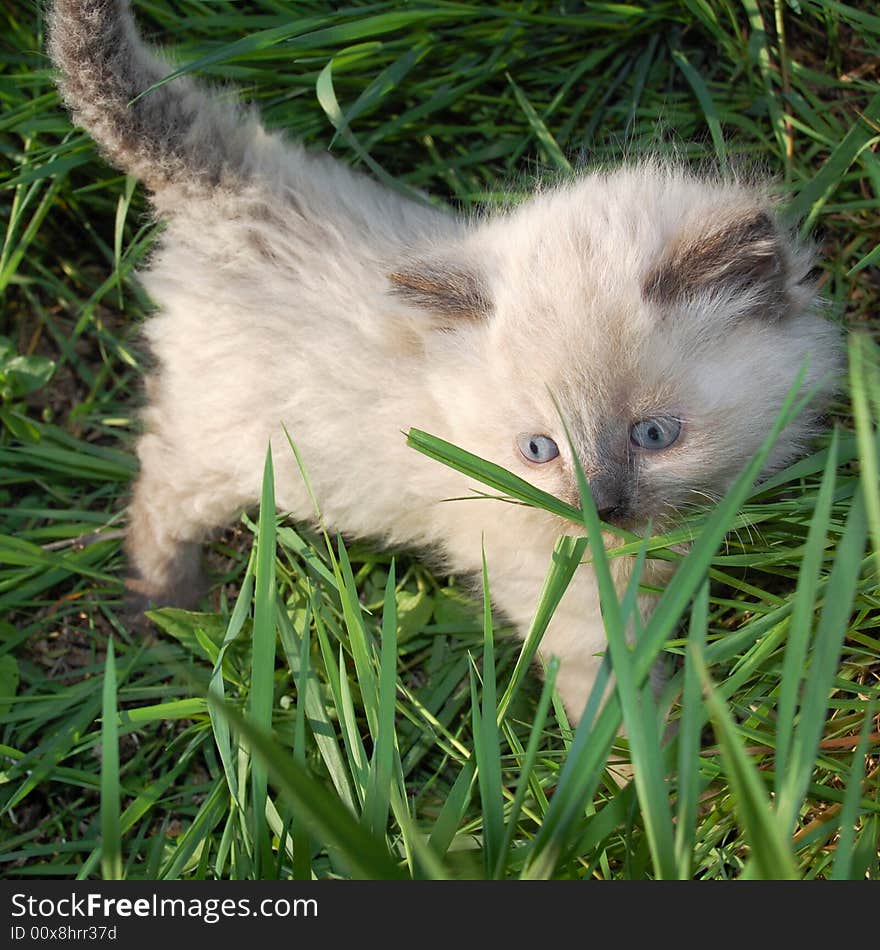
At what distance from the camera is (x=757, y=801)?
4.20 feet

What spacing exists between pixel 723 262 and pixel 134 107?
1385 mm

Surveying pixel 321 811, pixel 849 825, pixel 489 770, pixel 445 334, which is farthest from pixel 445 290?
pixel 849 825

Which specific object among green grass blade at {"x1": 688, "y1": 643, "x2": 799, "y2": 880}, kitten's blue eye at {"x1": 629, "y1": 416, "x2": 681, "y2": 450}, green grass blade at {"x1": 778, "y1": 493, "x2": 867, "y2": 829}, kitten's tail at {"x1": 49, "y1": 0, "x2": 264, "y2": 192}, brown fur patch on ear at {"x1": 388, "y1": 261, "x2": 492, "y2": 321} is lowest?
green grass blade at {"x1": 688, "y1": 643, "x2": 799, "y2": 880}

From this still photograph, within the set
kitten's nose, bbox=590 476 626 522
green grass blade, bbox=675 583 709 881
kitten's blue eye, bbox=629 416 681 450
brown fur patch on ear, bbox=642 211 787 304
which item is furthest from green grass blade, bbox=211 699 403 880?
brown fur patch on ear, bbox=642 211 787 304

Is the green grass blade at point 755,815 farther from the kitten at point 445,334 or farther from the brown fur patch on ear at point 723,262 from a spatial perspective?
the brown fur patch on ear at point 723,262

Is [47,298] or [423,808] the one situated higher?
[47,298]

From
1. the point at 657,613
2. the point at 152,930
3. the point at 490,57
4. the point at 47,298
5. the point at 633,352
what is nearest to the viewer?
the point at 657,613

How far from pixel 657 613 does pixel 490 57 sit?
6.85 ft

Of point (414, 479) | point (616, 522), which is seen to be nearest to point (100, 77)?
point (414, 479)

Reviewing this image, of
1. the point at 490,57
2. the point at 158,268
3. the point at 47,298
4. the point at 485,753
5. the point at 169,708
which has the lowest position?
the point at 485,753

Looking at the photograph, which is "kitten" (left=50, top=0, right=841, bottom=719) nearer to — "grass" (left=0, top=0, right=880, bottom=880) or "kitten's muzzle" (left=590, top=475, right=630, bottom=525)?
"kitten's muzzle" (left=590, top=475, right=630, bottom=525)

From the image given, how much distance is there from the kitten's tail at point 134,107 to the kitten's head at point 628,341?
2.02 ft

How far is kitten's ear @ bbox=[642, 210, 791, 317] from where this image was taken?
182 cm

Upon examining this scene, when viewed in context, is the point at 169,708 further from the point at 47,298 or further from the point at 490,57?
the point at 490,57
